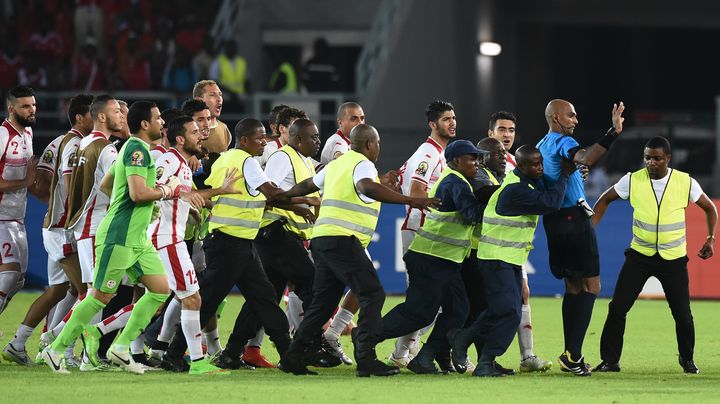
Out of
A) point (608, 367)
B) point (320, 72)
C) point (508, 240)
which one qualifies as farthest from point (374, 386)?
point (320, 72)

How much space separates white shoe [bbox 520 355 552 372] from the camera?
13.2m

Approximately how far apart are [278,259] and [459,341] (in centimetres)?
188

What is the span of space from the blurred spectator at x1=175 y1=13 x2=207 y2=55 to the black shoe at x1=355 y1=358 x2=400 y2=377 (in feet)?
50.6

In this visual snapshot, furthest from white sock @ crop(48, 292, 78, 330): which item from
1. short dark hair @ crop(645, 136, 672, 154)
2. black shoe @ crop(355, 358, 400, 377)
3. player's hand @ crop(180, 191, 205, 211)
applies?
short dark hair @ crop(645, 136, 672, 154)

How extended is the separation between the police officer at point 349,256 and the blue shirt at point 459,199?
584 millimetres

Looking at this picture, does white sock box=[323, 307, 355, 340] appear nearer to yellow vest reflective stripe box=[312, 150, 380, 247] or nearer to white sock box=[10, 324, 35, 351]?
yellow vest reflective stripe box=[312, 150, 380, 247]

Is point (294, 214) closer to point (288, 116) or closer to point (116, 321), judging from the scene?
point (288, 116)

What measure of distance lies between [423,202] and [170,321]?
8.90 ft

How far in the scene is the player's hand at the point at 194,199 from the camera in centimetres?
1215

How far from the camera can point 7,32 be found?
28219 mm

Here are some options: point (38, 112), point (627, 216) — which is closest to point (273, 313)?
point (627, 216)

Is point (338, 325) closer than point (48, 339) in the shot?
No

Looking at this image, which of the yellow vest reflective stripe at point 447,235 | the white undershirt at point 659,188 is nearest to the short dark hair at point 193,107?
the yellow vest reflective stripe at point 447,235

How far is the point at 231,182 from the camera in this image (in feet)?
40.3
